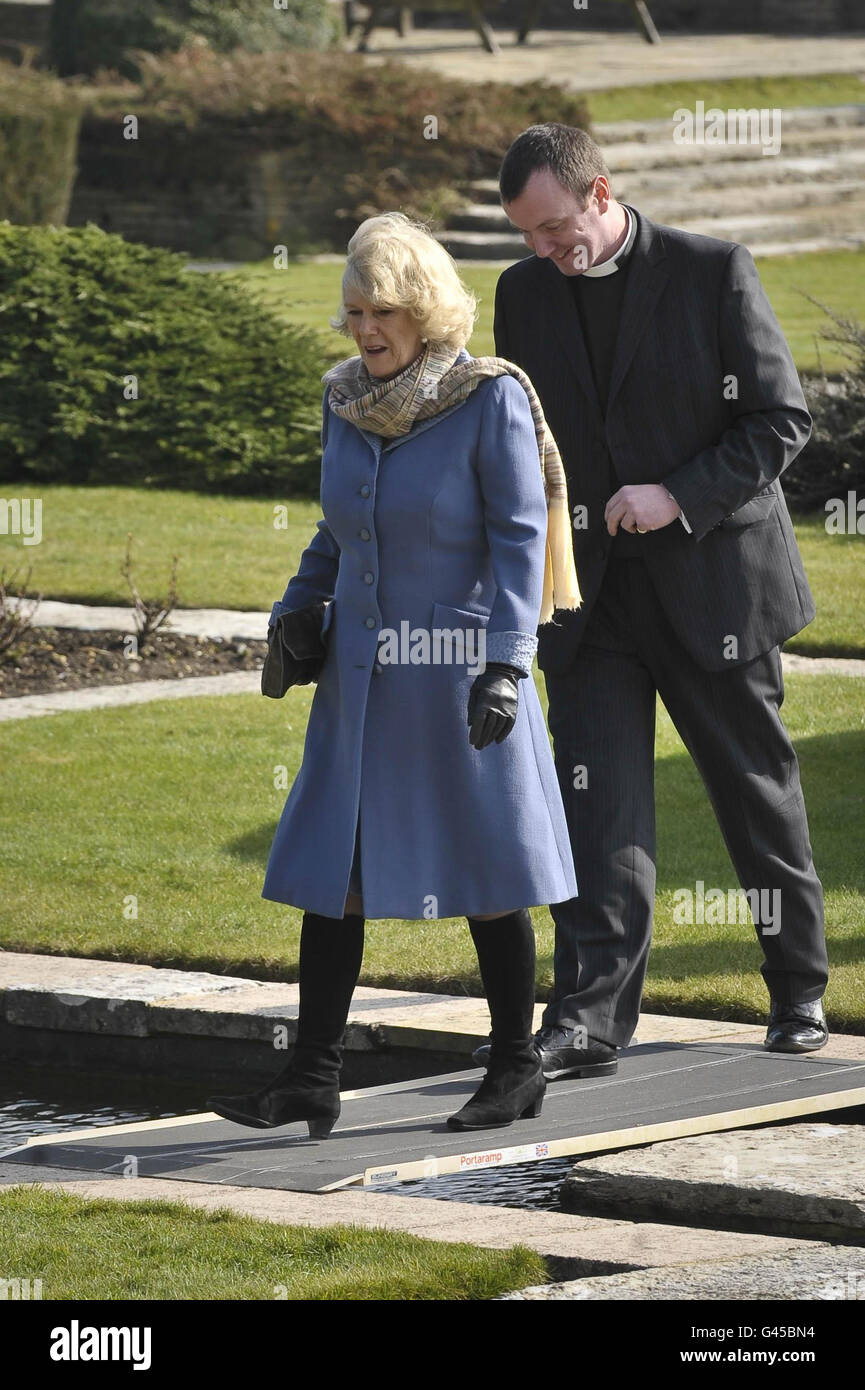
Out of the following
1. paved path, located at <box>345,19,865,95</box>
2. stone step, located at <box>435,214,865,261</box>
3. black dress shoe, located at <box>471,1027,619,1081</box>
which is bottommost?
black dress shoe, located at <box>471,1027,619,1081</box>

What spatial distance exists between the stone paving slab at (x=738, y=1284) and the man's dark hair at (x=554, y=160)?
2.33 metres

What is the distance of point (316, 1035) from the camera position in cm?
466

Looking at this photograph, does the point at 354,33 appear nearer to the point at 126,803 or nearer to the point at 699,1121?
the point at 126,803

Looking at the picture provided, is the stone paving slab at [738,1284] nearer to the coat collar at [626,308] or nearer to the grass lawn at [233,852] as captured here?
the grass lawn at [233,852]

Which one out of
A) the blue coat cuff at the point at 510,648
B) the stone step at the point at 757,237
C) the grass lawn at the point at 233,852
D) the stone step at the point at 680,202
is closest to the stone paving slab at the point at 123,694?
the grass lawn at the point at 233,852

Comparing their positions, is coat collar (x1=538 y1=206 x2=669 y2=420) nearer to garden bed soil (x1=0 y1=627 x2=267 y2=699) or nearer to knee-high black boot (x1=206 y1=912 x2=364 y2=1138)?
knee-high black boot (x1=206 y1=912 x2=364 y2=1138)

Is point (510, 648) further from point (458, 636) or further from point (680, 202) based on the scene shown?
point (680, 202)

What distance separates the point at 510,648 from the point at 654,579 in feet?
2.62

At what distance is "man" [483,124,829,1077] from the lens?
5.00 m

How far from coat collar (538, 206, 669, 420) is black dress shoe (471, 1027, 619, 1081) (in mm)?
1451

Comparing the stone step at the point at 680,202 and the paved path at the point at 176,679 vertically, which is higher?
the stone step at the point at 680,202

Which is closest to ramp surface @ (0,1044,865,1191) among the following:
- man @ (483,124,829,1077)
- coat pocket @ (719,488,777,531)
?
man @ (483,124,829,1077)

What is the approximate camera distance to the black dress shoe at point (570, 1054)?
5.10 metres
